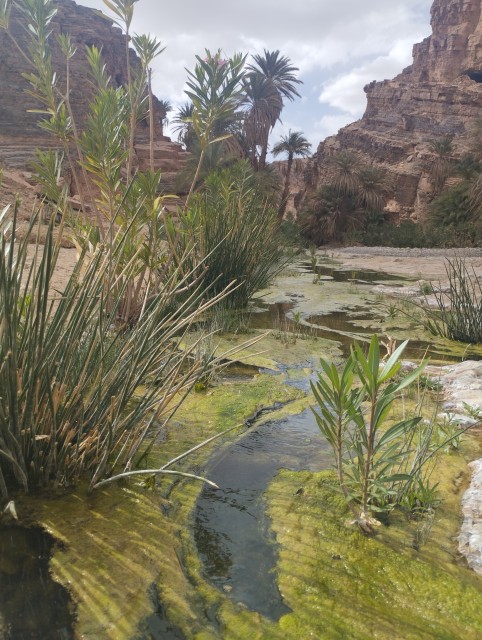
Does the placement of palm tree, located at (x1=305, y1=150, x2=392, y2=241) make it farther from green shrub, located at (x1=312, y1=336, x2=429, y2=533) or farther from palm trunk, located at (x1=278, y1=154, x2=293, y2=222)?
green shrub, located at (x1=312, y1=336, x2=429, y2=533)

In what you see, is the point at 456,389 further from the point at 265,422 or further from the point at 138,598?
the point at 138,598

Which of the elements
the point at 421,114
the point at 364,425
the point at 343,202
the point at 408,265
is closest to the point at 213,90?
the point at 364,425

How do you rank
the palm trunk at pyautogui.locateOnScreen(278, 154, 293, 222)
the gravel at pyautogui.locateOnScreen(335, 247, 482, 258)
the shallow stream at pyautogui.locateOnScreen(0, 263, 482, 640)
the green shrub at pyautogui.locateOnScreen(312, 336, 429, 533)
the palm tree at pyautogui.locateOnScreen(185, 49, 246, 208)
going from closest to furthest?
the shallow stream at pyautogui.locateOnScreen(0, 263, 482, 640) → the green shrub at pyautogui.locateOnScreen(312, 336, 429, 533) → the palm tree at pyautogui.locateOnScreen(185, 49, 246, 208) → the gravel at pyautogui.locateOnScreen(335, 247, 482, 258) → the palm trunk at pyautogui.locateOnScreen(278, 154, 293, 222)

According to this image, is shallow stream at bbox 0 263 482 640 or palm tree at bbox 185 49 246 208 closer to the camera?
shallow stream at bbox 0 263 482 640

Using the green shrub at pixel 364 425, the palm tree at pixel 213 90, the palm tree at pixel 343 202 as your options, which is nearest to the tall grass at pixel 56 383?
the green shrub at pixel 364 425

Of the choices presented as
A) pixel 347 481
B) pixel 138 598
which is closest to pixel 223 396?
pixel 347 481

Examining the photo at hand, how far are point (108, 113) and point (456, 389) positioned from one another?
2.64m

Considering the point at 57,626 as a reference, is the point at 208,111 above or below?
above

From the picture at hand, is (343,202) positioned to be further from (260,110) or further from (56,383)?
(56,383)

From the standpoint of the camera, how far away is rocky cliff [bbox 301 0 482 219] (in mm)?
31269

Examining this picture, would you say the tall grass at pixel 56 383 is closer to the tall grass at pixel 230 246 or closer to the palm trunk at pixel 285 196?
the tall grass at pixel 230 246

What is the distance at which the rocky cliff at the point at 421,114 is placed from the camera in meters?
31.3

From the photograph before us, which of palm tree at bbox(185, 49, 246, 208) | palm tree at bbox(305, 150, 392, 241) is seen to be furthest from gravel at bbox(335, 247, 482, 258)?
palm tree at bbox(185, 49, 246, 208)

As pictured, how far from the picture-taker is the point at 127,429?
1896 millimetres
